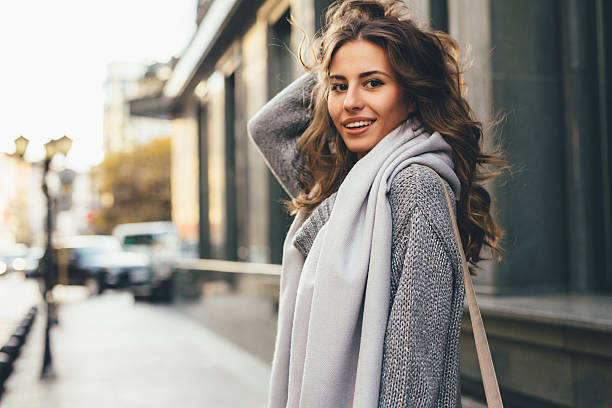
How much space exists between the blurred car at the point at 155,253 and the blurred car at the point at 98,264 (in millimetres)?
598

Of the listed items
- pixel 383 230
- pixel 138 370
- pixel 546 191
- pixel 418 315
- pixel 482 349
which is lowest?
pixel 138 370

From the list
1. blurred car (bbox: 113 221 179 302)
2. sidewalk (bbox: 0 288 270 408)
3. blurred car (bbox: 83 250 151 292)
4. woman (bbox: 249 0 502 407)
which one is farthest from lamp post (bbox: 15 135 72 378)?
blurred car (bbox: 83 250 151 292)

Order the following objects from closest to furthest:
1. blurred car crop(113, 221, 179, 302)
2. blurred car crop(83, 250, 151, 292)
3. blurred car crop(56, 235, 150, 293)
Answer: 1. blurred car crop(113, 221, 179, 302)
2. blurred car crop(83, 250, 151, 292)
3. blurred car crop(56, 235, 150, 293)

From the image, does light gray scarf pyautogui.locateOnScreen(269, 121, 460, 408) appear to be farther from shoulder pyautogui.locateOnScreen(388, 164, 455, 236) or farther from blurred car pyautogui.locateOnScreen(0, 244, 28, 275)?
blurred car pyautogui.locateOnScreen(0, 244, 28, 275)

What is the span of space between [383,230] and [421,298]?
0.20m

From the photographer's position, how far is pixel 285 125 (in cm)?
226

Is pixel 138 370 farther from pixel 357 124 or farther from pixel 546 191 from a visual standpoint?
pixel 357 124

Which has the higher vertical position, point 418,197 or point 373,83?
Answer: point 373,83

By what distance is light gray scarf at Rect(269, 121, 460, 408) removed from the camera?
1.53m

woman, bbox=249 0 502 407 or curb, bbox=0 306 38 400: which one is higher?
woman, bbox=249 0 502 407

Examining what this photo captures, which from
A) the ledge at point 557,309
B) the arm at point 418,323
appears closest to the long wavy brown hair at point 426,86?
the arm at point 418,323

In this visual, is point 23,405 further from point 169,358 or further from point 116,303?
point 116,303

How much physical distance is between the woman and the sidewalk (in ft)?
15.6

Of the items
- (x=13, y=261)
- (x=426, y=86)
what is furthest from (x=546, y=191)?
(x=13, y=261)
